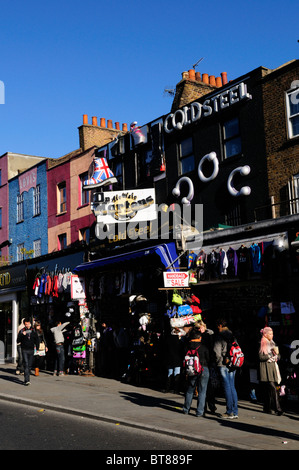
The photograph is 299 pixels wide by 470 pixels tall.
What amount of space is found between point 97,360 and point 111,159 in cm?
865

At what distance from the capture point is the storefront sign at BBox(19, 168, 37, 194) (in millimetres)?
30906

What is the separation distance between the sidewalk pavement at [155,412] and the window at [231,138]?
26.4 ft

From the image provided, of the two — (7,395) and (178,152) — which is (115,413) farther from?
(178,152)

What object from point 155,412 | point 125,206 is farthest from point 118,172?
point 155,412

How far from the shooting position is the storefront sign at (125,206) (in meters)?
20.7

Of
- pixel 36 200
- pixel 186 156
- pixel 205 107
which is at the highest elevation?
pixel 205 107

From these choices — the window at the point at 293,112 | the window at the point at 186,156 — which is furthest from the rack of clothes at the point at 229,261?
the window at the point at 186,156

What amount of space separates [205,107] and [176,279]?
6.46 metres

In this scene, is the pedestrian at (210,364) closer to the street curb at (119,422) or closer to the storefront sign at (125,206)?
the street curb at (119,422)

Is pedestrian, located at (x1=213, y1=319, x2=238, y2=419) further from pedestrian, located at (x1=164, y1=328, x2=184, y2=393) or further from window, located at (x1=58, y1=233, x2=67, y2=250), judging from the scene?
window, located at (x1=58, y1=233, x2=67, y2=250)

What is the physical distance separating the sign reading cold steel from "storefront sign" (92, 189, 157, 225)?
105 inches

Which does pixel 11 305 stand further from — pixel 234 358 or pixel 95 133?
pixel 234 358

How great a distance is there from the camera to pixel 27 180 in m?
31.6
